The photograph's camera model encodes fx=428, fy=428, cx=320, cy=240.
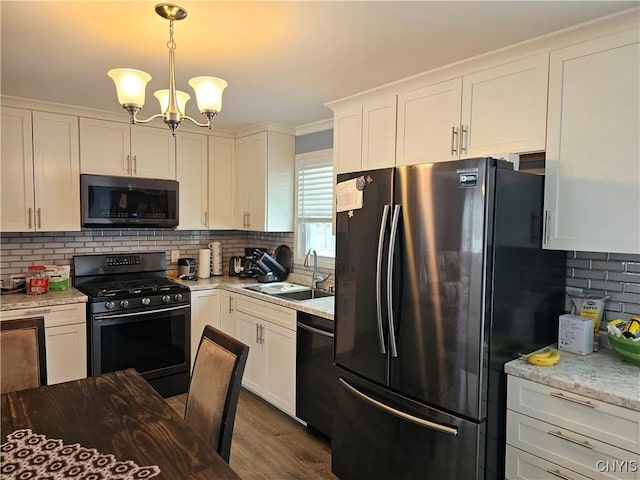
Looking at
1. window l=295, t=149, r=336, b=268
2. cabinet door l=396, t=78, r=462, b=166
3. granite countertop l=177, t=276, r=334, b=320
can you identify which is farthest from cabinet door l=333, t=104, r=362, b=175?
granite countertop l=177, t=276, r=334, b=320

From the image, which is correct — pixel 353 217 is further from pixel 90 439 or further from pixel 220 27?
pixel 90 439

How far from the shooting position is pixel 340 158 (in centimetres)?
303

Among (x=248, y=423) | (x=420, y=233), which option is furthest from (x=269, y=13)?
(x=248, y=423)

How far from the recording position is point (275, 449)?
272cm

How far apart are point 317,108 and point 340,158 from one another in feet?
1.64

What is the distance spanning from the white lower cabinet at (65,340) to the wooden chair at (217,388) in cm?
170

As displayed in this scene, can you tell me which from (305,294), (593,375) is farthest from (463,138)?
(305,294)

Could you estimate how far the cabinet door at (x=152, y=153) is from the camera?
3.65m

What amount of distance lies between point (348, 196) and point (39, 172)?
97.6 inches

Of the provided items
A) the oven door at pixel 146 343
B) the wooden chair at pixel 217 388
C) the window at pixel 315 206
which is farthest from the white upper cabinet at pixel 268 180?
the wooden chair at pixel 217 388

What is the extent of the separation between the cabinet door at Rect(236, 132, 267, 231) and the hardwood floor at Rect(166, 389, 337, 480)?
163 centimetres

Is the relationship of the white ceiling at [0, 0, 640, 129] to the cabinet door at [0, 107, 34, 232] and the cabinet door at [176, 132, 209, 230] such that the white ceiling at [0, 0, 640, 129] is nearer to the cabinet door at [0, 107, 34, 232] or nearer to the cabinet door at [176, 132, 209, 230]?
the cabinet door at [0, 107, 34, 232]

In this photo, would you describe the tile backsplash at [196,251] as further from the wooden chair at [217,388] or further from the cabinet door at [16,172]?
the wooden chair at [217,388]

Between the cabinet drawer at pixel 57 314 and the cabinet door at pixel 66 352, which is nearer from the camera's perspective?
the cabinet drawer at pixel 57 314
